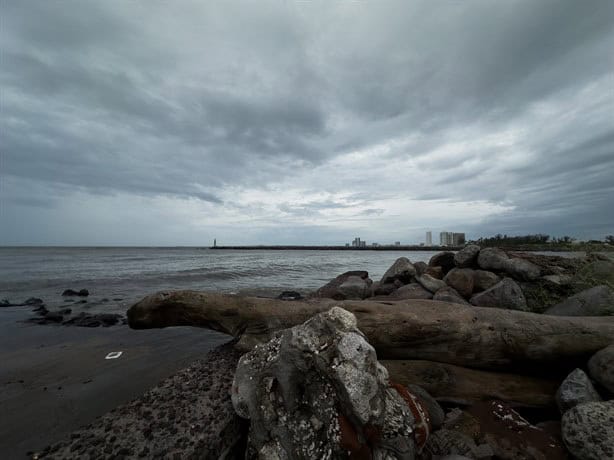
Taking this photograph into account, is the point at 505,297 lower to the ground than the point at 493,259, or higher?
lower

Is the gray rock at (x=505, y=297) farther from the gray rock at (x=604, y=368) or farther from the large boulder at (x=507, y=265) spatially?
the gray rock at (x=604, y=368)

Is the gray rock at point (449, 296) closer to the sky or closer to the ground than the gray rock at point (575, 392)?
closer to the sky

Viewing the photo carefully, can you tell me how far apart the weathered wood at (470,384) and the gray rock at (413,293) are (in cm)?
385

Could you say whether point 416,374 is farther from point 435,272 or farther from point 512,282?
point 435,272

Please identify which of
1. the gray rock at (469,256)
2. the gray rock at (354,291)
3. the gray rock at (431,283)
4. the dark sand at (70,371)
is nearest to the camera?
the dark sand at (70,371)

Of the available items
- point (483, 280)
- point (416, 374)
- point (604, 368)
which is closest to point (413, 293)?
point (483, 280)

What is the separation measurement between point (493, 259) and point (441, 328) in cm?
546

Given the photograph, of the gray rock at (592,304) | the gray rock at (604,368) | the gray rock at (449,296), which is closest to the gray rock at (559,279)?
the gray rock at (592,304)

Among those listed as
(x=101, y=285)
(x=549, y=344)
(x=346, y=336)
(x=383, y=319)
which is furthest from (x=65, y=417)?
(x=101, y=285)

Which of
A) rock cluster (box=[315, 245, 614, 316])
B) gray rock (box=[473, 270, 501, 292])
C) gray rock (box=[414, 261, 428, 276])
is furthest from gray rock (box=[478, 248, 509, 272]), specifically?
gray rock (box=[414, 261, 428, 276])

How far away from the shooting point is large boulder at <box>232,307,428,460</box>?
7.13ft

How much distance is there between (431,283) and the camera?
27.5ft

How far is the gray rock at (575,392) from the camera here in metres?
3.30

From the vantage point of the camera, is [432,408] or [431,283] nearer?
[432,408]
